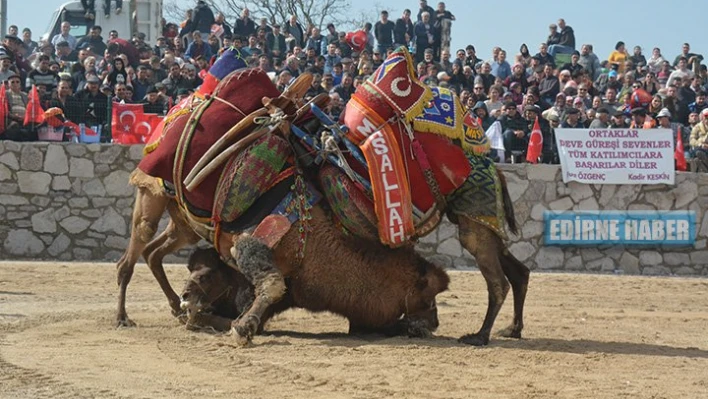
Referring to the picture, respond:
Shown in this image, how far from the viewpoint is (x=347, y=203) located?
8.09 metres

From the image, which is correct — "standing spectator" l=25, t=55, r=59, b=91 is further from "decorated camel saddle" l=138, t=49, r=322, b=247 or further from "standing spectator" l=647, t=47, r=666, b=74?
"standing spectator" l=647, t=47, r=666, b=74

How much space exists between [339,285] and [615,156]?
8.80 meters

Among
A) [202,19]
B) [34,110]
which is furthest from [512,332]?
[202,19]

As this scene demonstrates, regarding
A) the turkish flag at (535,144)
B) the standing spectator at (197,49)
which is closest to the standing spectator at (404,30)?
the standing spectator at (197,49)

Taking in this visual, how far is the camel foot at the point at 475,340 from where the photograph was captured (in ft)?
26.2

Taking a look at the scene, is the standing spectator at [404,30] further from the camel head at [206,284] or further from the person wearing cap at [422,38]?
the camel head at [206,284]

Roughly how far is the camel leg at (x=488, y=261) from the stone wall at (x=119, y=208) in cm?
702

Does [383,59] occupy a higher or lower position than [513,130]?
higher

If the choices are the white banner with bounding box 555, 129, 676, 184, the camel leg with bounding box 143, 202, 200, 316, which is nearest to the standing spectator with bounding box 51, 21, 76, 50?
the white banner with bounding box 555, 129, 676, 184

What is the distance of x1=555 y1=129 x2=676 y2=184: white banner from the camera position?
51.6ft

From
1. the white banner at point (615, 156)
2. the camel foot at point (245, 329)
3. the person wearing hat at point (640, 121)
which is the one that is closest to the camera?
the camel foot at point (245, 329)

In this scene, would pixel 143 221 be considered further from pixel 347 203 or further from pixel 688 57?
pixel 688 57

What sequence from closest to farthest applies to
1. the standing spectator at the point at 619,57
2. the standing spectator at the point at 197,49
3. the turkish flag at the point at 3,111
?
1. the turkish flag at the point at 3,111
2. the standing spectator at the point at 197,49
3. the standing spectator at the point at 619,57

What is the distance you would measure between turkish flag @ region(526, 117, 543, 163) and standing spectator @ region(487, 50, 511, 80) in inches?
188
